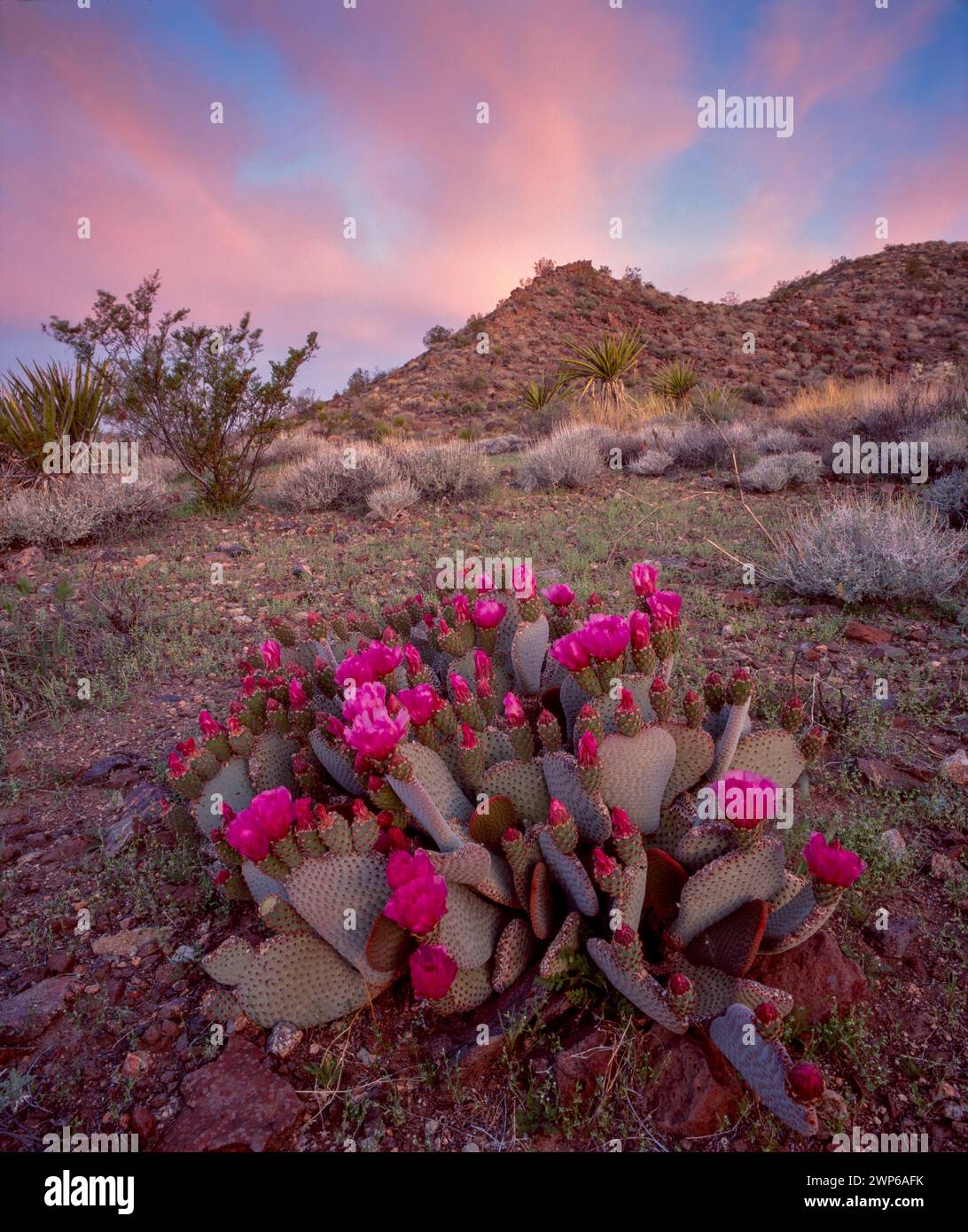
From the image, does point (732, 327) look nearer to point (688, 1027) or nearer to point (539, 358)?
point (539, 358)

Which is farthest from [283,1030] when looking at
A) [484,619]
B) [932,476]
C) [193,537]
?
[932,476]

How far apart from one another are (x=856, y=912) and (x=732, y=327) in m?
38.3

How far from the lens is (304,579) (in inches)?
231

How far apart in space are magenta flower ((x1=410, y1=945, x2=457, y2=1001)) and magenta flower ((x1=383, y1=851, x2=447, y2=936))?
52mm

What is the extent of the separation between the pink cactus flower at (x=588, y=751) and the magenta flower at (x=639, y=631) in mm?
422

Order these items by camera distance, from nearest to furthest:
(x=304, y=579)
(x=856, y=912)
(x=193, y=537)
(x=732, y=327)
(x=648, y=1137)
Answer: (x=648, y=1137) → (x=856, y=912) → (x=304, y=579) → (x=193, y=537) → (x=732, y=327)

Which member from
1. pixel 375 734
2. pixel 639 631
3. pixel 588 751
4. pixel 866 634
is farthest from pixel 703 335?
pixel 375 734

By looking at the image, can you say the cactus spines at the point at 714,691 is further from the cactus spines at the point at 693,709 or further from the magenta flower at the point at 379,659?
the magenta flower at the point at 379,659

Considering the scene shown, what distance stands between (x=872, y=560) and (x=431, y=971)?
4401 millimetres

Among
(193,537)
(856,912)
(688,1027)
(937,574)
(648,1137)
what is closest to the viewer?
(648,1137)

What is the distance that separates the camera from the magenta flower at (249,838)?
5.33 feet

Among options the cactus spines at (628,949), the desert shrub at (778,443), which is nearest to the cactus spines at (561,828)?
the cactus spines at (628,949)

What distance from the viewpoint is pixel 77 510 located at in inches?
283

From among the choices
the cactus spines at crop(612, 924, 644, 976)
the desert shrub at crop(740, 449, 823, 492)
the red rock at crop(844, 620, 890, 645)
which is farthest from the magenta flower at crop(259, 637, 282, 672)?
the desert shrub at crop(740, 449, 823, 492)
